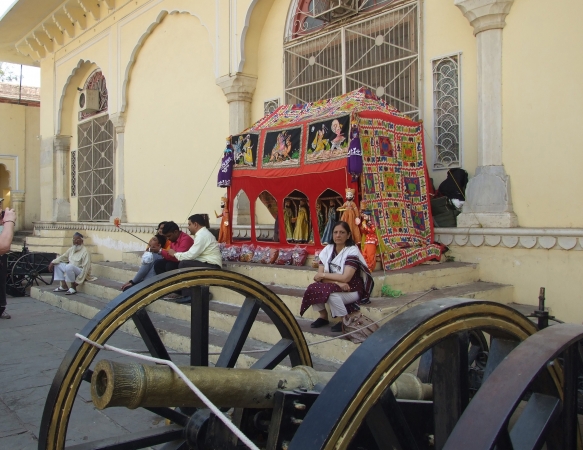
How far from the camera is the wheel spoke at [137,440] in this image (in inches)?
85.9

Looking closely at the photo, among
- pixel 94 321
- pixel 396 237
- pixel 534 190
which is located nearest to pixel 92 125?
pixel 396 237

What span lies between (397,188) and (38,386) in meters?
4.15

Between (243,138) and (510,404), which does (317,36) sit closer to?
(243,138)

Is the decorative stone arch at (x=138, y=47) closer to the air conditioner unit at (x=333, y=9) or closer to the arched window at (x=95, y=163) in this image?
the arched window at (x=95, y=163)

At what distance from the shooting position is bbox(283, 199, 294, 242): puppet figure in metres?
7.88

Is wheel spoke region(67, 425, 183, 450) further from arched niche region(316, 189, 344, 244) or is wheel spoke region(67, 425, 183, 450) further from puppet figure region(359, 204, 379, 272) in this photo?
arched niche region(316, 189, 344, 244)

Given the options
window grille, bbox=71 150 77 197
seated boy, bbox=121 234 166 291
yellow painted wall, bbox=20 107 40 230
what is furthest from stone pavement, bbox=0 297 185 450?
yellow painted wall, bbox=20 107 40 230

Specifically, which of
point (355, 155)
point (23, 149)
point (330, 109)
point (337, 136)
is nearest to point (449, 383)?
point (355, 155)

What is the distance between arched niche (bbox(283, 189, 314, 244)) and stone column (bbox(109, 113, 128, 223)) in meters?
5.71

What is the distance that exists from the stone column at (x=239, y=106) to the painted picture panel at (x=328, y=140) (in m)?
2.83

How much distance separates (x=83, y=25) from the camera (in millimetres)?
13875

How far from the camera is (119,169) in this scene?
12.6 meters

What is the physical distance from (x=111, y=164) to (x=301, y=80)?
6.49 metres

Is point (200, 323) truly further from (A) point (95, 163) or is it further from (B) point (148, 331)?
(A) point (95, 163)
